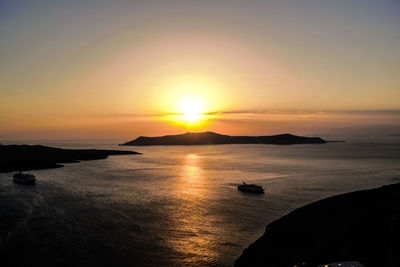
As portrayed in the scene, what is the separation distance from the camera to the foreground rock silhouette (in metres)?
18.3

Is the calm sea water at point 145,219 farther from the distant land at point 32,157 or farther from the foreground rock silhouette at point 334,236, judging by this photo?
the distant land at point 32,157

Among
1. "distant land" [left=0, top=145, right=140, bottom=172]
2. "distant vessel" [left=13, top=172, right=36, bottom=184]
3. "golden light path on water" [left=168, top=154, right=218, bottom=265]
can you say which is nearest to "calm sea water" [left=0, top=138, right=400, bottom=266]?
"golden light path on water" [left=168, top=154, right=218, bottom=265]

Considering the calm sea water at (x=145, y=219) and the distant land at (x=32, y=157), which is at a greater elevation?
the distant land at (x=32, y=157)

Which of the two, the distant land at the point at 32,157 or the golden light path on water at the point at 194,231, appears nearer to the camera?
the golden light path on water at the point at 194,231

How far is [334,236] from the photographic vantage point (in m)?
21.0

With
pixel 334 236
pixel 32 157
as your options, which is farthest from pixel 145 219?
pixel 32 157

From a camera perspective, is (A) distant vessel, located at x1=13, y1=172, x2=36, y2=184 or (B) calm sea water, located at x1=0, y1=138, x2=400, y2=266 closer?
(B) calm sea water, located at x1=0, y1=138, x2=400, y2=266

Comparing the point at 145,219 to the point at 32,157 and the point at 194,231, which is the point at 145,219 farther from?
the point at 32,157

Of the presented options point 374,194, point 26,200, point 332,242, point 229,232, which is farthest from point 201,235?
point 26,200

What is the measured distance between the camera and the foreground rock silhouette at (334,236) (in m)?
18.3

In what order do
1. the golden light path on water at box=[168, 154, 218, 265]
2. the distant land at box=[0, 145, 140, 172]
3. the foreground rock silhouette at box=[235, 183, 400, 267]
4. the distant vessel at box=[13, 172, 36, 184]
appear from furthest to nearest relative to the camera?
the distant land at box=[0, 145, 140, 172] < the distant vessel at box=[13, 172, 36, 184] < the golden light path on water at box=[168, 154, 218, 265] < the foreground rock silhouette at box=[235, 183, 400, 267]

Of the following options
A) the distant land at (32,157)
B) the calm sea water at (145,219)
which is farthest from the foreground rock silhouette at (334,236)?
the distant land at (32,157)

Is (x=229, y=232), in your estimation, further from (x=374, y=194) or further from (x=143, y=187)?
(x=143, y=187)

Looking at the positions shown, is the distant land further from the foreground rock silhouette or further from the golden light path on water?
the foreground rock silhouette
